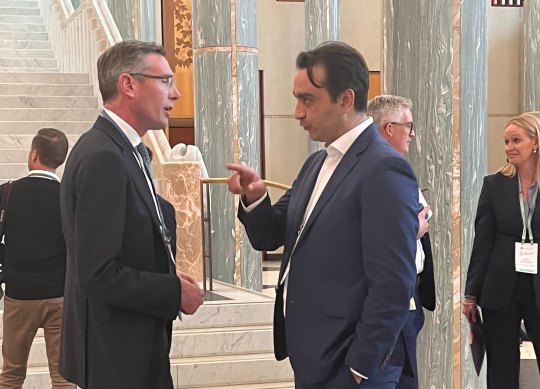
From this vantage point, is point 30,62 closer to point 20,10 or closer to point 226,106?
point 20,10

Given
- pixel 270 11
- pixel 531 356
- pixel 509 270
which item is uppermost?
pixel 270 11

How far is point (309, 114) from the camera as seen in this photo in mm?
3020

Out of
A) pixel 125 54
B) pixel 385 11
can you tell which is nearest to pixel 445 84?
pixel 385 11

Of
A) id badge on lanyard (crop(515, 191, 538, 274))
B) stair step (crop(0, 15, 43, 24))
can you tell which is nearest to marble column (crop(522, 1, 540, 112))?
stair step (crop(0, 15, 43, 24))

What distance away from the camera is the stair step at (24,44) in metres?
13.5

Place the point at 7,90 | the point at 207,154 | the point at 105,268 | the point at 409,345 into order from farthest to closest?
the point at 7,90, the point at 207,154, the point at 409,345, the point at 105,268

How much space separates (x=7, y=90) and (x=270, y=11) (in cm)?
655

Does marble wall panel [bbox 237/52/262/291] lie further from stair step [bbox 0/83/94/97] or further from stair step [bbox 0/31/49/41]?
stair step [bbox 0/31/49/41]

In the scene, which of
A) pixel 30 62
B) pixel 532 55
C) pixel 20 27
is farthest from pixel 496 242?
pixel 20 27

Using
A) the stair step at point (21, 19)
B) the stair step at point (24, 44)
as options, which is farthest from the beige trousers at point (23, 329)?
the stair step at point (21, 19)

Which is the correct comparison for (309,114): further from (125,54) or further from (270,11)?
(270,11)

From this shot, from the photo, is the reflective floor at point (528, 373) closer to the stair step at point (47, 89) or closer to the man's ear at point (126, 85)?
the man's ear at point (126, 85)

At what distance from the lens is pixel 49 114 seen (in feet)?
36.3

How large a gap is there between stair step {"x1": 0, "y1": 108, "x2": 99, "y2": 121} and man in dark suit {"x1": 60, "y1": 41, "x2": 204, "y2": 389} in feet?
26.9
